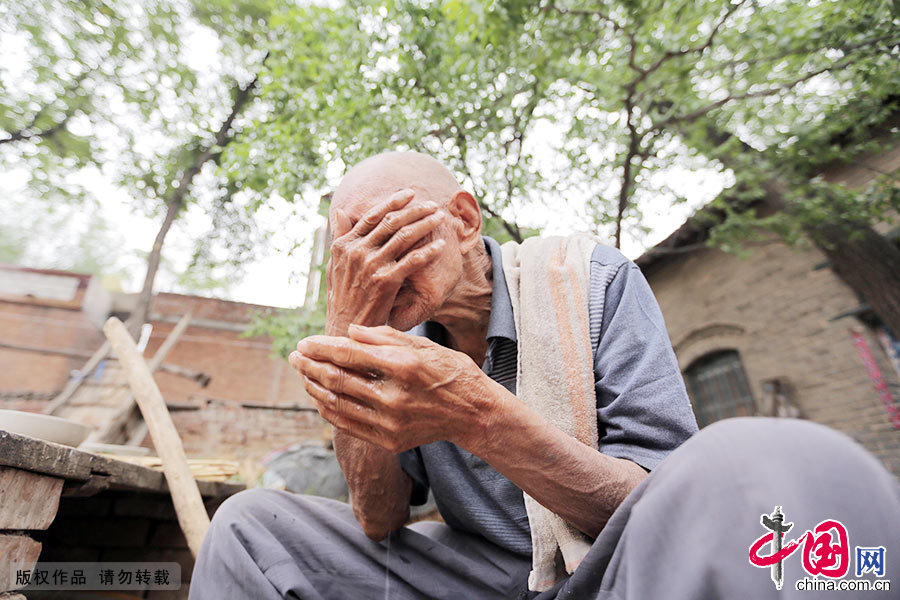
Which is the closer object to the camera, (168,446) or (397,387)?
(397,387)

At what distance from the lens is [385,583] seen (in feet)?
5.31

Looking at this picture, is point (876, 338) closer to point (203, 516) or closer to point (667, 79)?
point (667, 79)

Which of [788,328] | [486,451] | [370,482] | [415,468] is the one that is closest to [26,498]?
[370,482]

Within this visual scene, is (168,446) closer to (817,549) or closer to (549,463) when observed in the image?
(549,463)

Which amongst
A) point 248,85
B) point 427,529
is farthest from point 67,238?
point 427,529

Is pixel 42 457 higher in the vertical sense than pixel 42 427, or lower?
lower

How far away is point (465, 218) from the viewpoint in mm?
1796

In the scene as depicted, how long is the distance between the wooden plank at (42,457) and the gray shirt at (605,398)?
1.13 metres

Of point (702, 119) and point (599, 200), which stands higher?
point (702, 119)

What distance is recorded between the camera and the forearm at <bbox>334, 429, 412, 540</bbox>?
1641 millimetres

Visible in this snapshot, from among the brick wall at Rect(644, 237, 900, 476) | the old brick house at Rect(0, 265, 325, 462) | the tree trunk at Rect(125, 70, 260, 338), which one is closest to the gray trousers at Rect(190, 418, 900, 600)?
the brick wall at Rect(644, 237, 900, 476)

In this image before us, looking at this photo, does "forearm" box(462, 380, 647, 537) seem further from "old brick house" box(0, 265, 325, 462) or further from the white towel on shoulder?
"old brick house" box(0, 265, 325, 462)

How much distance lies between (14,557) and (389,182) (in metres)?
1.56

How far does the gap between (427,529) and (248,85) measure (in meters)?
12.0
